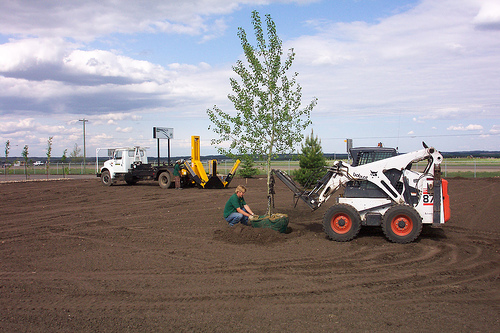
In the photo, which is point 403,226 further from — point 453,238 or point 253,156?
point 253,156

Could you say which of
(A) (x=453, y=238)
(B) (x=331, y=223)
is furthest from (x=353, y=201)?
(A) (x=453, y=238)

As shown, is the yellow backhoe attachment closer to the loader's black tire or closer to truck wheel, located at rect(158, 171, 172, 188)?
truck wheel, located at rect(158, 171, 172, 188)

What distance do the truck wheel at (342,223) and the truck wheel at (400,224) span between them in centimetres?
68

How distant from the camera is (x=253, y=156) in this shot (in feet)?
41.2

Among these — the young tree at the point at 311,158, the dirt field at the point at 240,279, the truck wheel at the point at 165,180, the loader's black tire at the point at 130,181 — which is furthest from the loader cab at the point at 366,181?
the loader's black tire at the point at 130,181

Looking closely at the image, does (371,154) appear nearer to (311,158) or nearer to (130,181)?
(311,158)

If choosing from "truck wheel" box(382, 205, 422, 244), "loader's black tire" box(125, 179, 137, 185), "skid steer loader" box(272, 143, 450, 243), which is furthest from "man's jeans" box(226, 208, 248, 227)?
"loader's black tire" box(125, 179, 137, 185)

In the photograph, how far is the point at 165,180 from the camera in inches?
1008

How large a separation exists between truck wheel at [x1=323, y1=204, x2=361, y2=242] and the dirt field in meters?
0.35

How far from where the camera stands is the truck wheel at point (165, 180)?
2528 centimetres

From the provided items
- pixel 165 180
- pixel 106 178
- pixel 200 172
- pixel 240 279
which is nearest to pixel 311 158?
pixel 200 172

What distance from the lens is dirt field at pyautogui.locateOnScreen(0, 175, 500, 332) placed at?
5.37 meters

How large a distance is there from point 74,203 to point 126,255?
1102 centimetres

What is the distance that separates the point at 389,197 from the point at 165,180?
17831 mm
